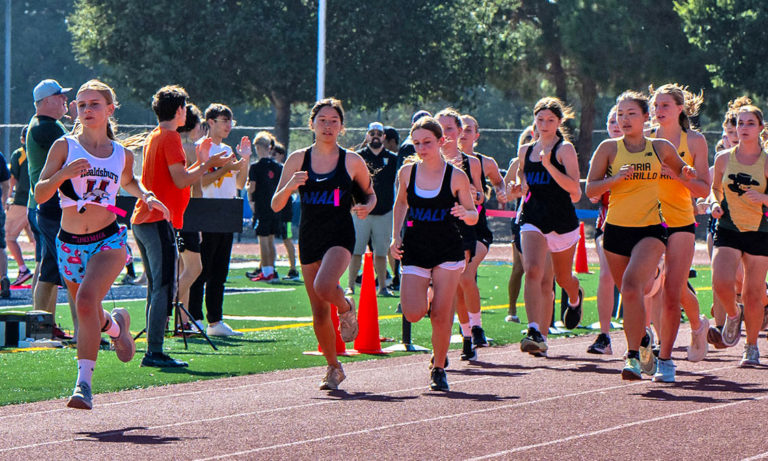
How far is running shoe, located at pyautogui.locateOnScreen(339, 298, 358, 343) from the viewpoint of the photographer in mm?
9109

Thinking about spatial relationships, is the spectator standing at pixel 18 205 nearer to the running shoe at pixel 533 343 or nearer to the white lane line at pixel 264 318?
the white lane line at pixel 264 318

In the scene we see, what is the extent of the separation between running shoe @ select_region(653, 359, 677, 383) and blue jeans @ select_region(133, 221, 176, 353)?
3.78 meters

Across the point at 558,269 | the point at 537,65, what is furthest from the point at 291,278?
the point at 537,65

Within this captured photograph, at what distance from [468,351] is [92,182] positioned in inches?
159

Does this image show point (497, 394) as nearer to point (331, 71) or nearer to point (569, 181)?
point (569, 181)

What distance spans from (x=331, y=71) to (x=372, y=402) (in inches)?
1380

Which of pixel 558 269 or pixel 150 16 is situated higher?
pixel 150 16

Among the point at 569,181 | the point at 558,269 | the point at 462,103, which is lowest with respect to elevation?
the point at 558,269

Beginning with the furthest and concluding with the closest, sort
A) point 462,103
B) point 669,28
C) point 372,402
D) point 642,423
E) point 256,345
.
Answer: point 462,103, point 669,28, point 256,345, point 372,402, point 642,423

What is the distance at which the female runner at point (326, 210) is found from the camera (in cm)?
884

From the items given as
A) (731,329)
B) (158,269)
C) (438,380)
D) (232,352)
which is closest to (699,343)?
(731,329)

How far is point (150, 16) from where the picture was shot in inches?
1706

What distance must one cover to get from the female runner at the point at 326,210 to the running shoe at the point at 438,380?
0.64 m

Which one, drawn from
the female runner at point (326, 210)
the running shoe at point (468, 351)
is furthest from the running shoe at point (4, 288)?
the female runner at point (326, 210)
